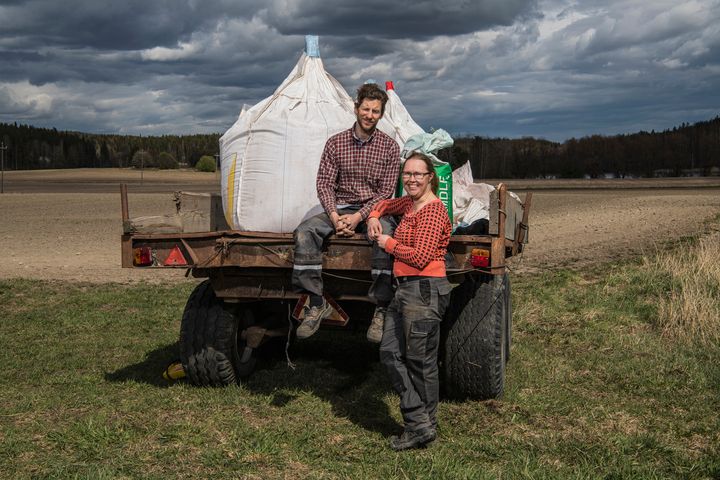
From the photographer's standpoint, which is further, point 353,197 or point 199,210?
point 199,210

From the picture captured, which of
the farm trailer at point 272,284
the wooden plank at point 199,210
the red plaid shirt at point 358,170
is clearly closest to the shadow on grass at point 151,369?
the farm trailer at point 272,284

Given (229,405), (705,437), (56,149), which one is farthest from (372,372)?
(56,149)

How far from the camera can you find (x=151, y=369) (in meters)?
6.67

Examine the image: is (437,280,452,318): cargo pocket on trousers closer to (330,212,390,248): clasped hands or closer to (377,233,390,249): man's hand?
(377,233,390,249): man's hand

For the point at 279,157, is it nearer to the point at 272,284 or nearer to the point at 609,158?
the point at 272,284

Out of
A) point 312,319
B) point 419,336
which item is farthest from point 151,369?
point 419,336

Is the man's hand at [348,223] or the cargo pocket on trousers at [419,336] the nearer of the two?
the cargo pocket on trousers at [419,336]

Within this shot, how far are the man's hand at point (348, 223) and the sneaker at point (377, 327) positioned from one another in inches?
19.8

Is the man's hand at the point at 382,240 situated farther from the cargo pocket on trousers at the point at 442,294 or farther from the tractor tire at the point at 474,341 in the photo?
the tractor tire at the point at 474,341

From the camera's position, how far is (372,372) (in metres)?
6.48

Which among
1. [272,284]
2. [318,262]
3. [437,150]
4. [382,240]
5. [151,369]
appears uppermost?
[437,150]

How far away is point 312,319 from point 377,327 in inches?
16.2

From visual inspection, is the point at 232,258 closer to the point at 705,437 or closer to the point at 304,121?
the point at 304,121

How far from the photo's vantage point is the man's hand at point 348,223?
4.92m
